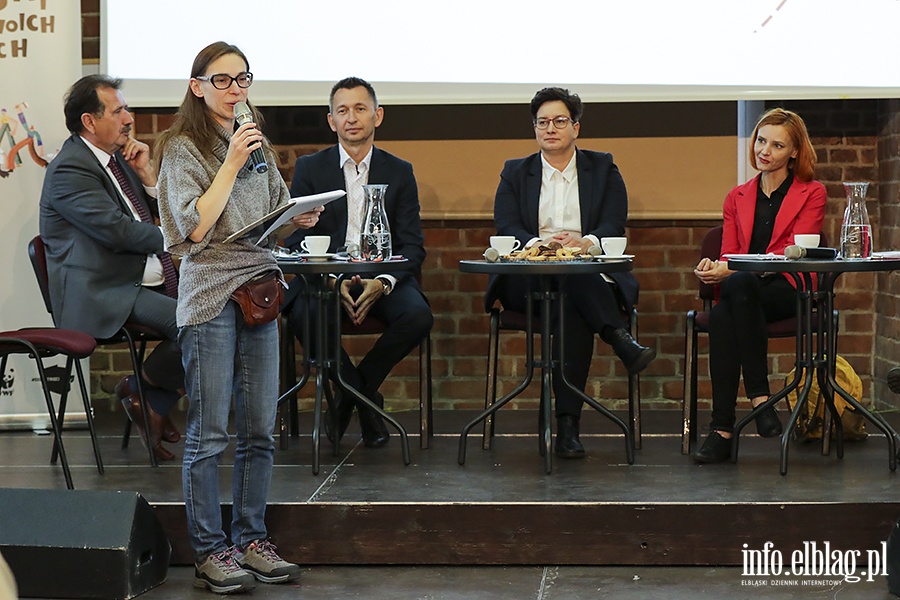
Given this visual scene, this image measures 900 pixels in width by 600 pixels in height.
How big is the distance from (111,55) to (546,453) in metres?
2.55

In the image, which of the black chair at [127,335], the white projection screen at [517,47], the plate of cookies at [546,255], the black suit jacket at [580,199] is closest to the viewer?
the plate of cookies at [546,255]

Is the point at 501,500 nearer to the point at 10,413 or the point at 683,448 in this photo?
the point at 683,448

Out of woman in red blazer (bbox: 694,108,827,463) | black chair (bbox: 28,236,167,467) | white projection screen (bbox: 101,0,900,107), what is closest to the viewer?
woman in red blazer (bbox: 694,108,827,463)

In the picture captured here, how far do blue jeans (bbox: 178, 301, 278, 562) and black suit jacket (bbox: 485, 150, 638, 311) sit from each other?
1312 millimetres

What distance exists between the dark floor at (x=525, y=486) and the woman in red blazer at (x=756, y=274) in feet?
0.59

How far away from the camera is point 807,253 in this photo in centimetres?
362

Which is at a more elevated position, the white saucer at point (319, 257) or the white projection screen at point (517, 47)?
the white projection screen at point (517, 47)

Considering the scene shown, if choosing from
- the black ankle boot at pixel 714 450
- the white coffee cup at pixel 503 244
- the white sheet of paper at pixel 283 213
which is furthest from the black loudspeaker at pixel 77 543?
the black ankle boot at pixel 714 450

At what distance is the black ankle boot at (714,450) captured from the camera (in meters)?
3.73

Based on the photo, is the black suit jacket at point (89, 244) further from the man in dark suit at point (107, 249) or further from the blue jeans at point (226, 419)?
the blue jeans at point (226, 419)

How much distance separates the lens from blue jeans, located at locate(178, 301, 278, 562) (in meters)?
2.89

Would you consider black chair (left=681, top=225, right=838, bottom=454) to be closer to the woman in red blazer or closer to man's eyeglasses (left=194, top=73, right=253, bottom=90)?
the woman in red blazer

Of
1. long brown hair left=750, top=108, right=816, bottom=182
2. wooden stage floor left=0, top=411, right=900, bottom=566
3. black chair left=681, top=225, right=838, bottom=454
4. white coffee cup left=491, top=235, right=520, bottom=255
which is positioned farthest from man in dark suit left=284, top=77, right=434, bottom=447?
long brown hair left=750, top=108, right=816, bottom=182

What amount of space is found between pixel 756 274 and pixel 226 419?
75.1 inches
